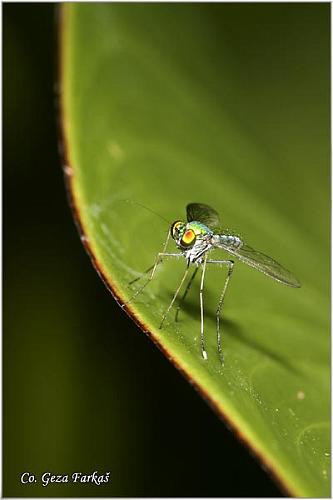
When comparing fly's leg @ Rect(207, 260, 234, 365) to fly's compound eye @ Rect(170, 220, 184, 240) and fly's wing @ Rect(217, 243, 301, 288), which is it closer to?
fly's wing @ Rect(217, 243, 301, 288)

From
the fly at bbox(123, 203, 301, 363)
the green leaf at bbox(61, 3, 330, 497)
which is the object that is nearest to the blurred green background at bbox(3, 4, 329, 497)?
the green leaf at bbox(61, 3, 330, 497)

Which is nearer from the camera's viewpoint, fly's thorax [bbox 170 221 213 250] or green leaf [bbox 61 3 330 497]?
green leaf [bbox 61 3 330 497]

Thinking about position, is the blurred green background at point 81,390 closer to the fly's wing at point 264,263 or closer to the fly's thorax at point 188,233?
the fly's thorax at point 188,233

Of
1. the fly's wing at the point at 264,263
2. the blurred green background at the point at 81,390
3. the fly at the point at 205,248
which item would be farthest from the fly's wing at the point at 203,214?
the blurred green background at the point at 81,390

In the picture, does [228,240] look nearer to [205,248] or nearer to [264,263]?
[205,248]

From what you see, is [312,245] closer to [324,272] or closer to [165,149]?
[324,272]

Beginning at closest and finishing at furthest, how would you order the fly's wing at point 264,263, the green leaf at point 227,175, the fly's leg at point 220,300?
the green leaf at point 227,175, the fly's leg at point 220,300, the fly's wing at point 264,263

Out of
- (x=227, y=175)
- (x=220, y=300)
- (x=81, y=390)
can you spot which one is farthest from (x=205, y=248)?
(x=81, y=390)
